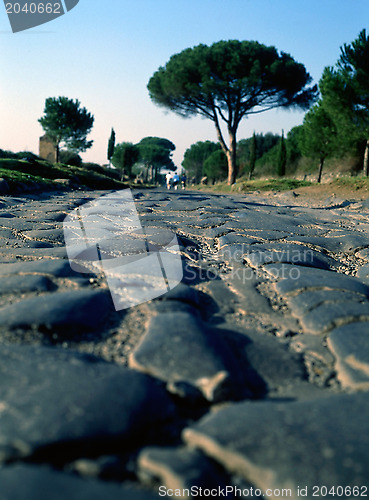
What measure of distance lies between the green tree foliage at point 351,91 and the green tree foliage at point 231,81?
187 inches

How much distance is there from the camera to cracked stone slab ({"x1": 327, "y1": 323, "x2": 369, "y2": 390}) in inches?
40.5

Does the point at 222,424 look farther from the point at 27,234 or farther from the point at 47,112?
the point at 47,112

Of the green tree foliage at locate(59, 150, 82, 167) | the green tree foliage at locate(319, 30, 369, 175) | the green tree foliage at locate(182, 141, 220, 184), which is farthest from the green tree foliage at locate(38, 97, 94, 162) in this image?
the green tree foliage at locate(182, 141, 220, 184)

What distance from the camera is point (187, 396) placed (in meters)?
0.91

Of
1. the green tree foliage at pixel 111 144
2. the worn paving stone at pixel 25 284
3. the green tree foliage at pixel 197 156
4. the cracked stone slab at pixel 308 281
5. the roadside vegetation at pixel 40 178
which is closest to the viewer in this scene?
the worn paving stone at pixel 25 284

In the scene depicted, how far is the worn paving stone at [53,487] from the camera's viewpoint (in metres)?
0.60

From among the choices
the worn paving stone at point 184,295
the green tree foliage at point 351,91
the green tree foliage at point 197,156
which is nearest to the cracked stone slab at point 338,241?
the worn paving stone at point 184,295

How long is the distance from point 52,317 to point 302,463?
2.69ft

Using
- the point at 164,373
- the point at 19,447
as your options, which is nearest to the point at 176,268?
the point at 164,373

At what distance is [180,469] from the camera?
0.67 meters

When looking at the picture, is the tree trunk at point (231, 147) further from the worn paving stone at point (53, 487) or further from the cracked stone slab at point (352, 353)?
the worn paving stone at point (53, 487)

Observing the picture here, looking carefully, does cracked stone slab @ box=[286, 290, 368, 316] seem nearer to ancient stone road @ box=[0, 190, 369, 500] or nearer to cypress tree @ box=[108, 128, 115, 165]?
ancient stone road @ box=[0, 190, 369, 500]

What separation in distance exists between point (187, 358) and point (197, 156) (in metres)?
57.0

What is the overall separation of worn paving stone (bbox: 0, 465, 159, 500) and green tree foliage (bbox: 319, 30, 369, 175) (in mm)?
15478
